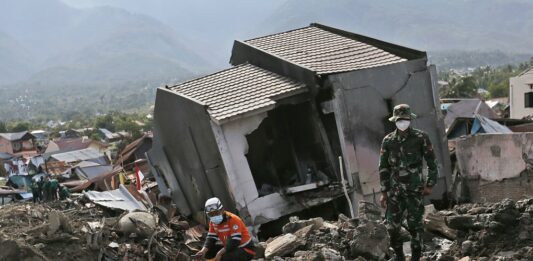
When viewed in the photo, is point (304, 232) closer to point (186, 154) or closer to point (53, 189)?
point (186, 154)

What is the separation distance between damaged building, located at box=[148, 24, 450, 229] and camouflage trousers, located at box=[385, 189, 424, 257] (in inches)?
200

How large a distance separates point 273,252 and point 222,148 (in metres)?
3.87

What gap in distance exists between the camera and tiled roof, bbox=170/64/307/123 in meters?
11.3

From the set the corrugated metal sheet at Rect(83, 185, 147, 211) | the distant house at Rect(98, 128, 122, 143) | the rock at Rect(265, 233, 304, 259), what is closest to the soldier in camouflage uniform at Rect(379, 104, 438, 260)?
the rock at Rect(265, 233, 304, 259)

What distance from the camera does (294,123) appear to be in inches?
504

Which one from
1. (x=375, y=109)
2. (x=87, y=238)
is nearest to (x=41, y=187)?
(x=87, y=238)

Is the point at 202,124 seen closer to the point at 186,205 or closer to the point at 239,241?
the point at 186,205

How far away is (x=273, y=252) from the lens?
766cm

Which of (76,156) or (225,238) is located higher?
(225,238)

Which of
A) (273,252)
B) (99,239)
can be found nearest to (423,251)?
(273,252)

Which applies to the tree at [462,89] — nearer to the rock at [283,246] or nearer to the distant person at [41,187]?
the distant person at [41,187]

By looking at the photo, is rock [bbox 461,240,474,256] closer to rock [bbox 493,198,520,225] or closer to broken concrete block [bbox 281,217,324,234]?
rock [bbox 493,198,520,225]

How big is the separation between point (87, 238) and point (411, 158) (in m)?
5.94

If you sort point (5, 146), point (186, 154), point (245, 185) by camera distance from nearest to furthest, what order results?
point (245, 185) < point (186, 154) < point (5, 146)
